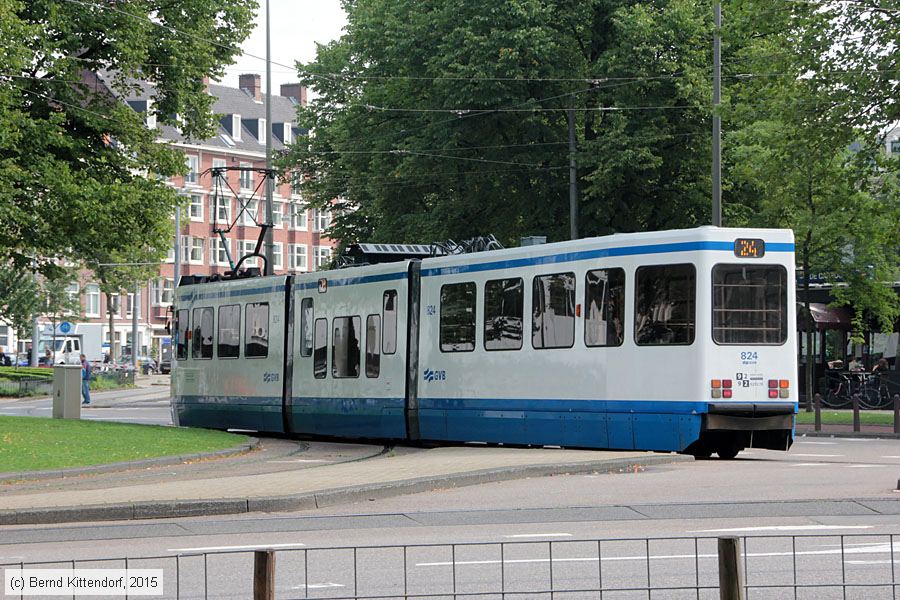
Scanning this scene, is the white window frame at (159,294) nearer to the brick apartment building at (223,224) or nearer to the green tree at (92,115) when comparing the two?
the brick apartment building at (223,224)

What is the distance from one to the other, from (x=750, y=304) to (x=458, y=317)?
199 inches

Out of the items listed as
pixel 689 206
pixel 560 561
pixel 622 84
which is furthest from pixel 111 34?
pixel 560 561

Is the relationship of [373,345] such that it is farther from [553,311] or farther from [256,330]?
[553,311]

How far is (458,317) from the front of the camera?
23.1 meters

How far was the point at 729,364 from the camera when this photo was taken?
63.0 ft

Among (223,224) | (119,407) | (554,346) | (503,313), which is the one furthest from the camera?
(223,224)

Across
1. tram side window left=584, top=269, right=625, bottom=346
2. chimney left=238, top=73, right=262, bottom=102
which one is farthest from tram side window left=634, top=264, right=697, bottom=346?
chimney left=238, top=73, right=262, bottom=102

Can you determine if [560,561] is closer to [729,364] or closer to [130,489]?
[130,489]

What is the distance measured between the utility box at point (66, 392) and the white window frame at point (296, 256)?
8331 cm

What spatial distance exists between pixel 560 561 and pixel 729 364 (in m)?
8.59

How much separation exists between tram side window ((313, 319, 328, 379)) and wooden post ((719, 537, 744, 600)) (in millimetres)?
21332

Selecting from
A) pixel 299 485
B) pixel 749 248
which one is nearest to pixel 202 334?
pixel 749 248

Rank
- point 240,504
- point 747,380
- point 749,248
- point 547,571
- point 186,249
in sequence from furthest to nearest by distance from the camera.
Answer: point 186,249
point 749,248
point 747,380
point 240,504
point 547,571

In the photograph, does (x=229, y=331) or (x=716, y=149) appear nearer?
(x=229, y=331)
